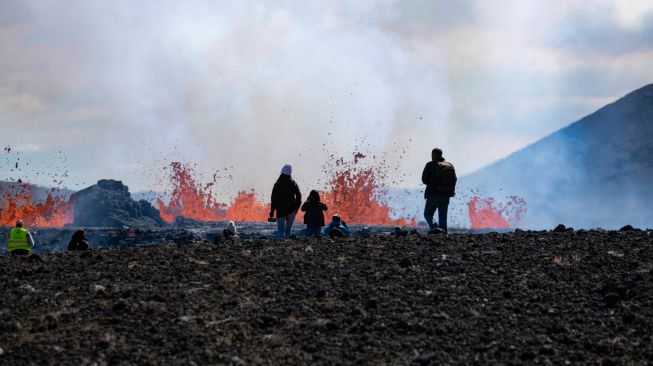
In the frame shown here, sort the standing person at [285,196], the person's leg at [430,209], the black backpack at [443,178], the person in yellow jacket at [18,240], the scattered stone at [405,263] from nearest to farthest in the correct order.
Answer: the scattered stone at [405,263] < the person in yellow jacket at [18,240] < the black backpack at [443,178] < the person's leg at [430,209] < the standing person at [285,196]

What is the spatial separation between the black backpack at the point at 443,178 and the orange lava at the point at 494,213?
43.6 meters

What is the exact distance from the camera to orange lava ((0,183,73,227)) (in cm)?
5847

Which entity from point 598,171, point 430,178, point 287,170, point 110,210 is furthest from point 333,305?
point 598,171

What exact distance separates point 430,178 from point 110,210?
39874 millimetres

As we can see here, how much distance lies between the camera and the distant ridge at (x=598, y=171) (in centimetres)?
7525

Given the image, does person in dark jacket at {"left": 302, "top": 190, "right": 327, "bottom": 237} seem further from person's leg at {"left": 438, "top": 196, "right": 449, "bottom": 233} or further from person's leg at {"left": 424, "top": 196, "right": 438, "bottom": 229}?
person's leg at {"left": 438, "top": 196, "right": 449, "bottom": 233}

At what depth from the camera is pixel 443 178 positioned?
20.7 m

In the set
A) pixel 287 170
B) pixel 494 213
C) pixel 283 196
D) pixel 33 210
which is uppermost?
pixel 494 213

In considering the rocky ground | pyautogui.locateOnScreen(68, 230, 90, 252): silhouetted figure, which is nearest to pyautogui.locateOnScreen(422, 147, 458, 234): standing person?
the rocky ground

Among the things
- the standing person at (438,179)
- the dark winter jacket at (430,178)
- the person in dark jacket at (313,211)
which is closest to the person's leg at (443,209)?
the standing person at (438,179)

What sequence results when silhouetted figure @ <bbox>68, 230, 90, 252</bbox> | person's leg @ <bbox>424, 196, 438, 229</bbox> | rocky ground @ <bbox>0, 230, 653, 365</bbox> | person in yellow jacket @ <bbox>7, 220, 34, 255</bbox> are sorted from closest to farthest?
rocky ground @ <bbox>0, 230, 653, 365</bbox> < silhouetted figure @ <bbox>68, 230, 90, 252</bbox> < person in yellow jacket @ <bbox>7, 220, 34, 255</bbox> < person's leg @ <bbox>424, 196, 438, 229</bbox>

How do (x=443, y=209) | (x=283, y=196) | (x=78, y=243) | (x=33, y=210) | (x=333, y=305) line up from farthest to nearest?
(x=33, y=210)
(x=283, y=196)
(x=443, y=209)
(x=78, y=243)
(x=333, y=305)

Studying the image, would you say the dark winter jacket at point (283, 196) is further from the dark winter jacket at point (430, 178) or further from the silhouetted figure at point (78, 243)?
the silhouetted figure at point (78, 243)

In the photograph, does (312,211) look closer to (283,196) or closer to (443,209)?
(283,196)
